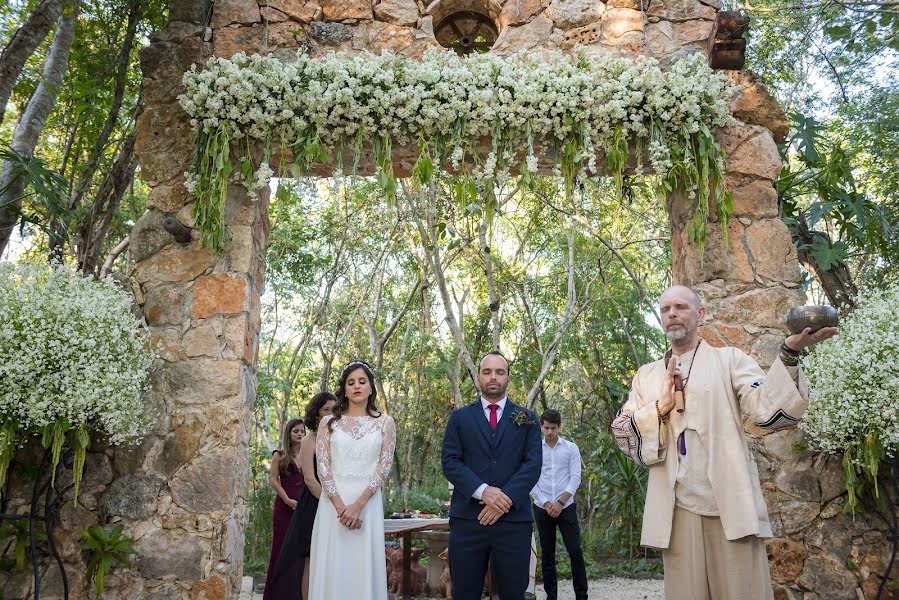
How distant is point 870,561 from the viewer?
125 inches

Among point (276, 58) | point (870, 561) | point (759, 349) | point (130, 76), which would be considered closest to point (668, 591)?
point (870, 561)

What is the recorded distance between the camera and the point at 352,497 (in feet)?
10.8

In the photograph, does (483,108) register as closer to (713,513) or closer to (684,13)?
(684,13)

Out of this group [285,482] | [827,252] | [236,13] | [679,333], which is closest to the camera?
[679,333]

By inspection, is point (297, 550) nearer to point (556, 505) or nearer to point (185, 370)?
point (185, 370)

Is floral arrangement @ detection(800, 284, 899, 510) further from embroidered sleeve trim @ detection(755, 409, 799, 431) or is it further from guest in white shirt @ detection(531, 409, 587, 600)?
guest in white shirt @ detection(531, 409, 587, 600)

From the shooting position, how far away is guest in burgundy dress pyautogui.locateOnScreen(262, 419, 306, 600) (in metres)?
4.44

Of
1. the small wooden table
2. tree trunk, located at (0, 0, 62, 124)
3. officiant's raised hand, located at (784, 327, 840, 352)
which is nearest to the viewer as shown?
officiant's raised hand, located at (784, 327, 840, 352)

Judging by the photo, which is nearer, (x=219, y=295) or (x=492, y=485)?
(x=492, y=485)

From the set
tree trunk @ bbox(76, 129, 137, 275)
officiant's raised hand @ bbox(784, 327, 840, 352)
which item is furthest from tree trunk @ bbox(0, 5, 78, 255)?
officiant's raised hand @ bbox(784, 327, 840, 352)

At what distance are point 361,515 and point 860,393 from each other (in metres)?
2.33

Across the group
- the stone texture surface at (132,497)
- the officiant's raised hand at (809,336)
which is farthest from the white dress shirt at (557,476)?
the officiant's raised hand at (809,336)

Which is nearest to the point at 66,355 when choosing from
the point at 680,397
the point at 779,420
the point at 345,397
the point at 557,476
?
the point at 345,397

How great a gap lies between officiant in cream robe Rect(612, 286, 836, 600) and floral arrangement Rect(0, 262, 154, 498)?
2.29m
